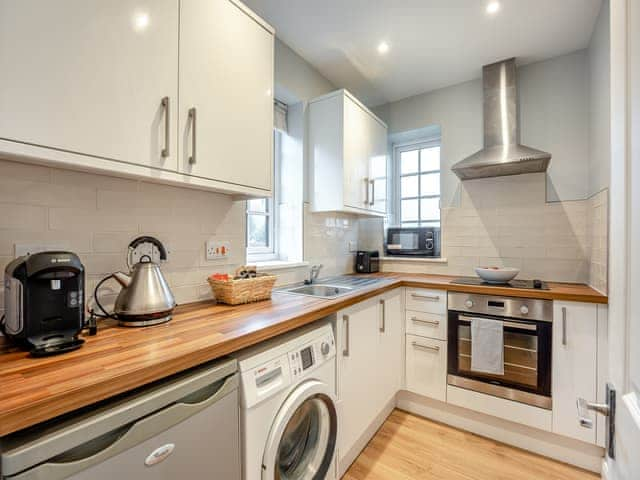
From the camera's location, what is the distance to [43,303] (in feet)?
2.71

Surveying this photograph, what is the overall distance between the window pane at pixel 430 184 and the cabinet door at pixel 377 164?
432mm

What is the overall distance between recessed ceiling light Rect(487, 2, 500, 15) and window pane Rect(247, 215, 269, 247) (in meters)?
1.93

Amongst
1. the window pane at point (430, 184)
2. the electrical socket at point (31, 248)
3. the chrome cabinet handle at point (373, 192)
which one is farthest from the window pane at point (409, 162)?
the electrical socket at point (31, 248)

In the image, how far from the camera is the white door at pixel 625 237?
490 millimetres

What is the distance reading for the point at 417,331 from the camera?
218 centimetres

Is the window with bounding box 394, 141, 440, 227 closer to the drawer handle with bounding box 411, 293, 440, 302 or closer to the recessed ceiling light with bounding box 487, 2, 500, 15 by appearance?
the drawer handle with bounding box 411, 293, 440, 302

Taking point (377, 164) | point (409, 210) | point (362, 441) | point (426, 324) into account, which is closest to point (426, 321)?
point (426, 324)

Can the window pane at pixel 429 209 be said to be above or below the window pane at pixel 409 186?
below

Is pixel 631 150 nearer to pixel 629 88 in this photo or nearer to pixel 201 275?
pixel 629 88

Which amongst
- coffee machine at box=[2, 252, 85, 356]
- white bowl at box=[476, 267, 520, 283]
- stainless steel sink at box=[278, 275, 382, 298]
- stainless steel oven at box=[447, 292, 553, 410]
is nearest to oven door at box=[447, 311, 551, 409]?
stainless steel oven at box=[447, 292, 553, 410]

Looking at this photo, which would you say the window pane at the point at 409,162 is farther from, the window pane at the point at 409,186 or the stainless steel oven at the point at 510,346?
the stainless steel oven at the point at 510,346

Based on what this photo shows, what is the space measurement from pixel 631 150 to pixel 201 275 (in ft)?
5.13

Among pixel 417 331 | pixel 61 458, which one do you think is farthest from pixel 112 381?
pixel 417 331

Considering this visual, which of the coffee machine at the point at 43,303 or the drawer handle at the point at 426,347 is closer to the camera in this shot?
the coffee machine at the point at 43,303
